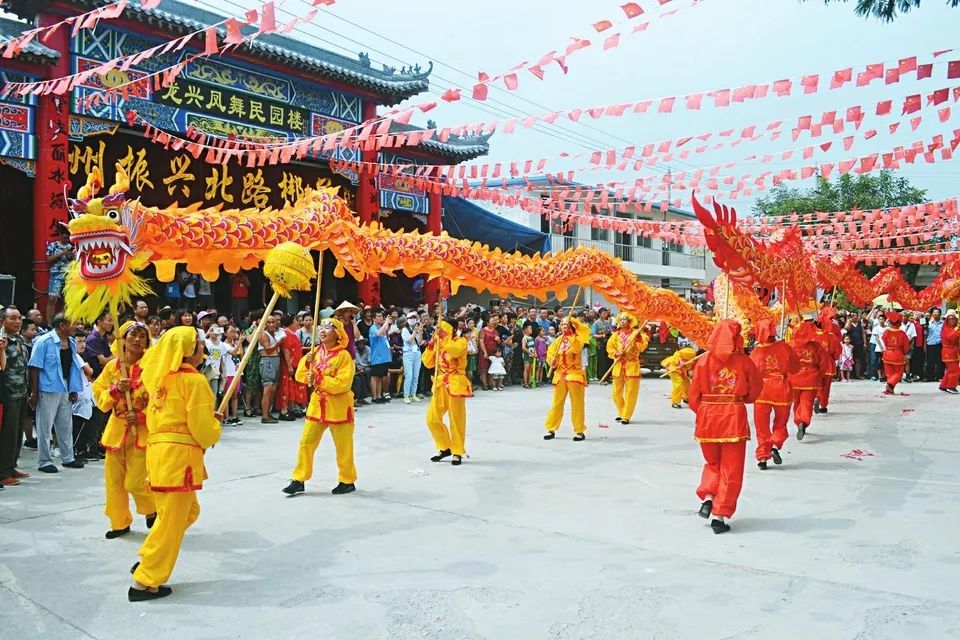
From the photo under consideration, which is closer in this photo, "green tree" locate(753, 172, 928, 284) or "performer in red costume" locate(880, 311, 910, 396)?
"performer in red costume" locate(880, 311, 910, 396)

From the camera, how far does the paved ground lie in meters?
3.98

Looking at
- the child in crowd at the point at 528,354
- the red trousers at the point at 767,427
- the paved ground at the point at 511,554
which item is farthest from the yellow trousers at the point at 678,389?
the red trousers at the point at 767,427

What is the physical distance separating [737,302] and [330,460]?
21.1ft

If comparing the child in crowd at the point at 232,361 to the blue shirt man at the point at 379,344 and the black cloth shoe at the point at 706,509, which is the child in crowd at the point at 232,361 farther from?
the black cloth shoe at the point at 706,509

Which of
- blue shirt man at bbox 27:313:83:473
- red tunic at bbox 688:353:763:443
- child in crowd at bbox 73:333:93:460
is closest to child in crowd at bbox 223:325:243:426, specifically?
child in crowd at bbox 73:333:93:460

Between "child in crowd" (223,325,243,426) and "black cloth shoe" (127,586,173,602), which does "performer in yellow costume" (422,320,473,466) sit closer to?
"child in crowd" (223,325,243,426)

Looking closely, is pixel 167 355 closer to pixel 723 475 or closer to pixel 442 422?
pixel 723 475

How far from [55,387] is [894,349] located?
13937mm

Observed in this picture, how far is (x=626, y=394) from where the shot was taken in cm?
1147

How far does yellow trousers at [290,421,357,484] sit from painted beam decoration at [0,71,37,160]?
25.3 ft

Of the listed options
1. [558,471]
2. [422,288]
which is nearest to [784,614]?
[558,471]

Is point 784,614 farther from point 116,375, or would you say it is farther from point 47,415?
point 47,415

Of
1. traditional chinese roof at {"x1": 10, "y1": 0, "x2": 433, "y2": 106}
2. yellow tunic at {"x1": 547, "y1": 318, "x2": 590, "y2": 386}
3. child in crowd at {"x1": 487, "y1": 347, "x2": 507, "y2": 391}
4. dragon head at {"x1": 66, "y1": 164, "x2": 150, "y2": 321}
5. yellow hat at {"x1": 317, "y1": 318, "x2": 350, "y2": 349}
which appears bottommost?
child in crowd at {"x1": 487, "y1": 347, "x2": 507, "y2": 391}

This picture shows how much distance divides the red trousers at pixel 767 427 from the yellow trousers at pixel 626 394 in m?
2.95
